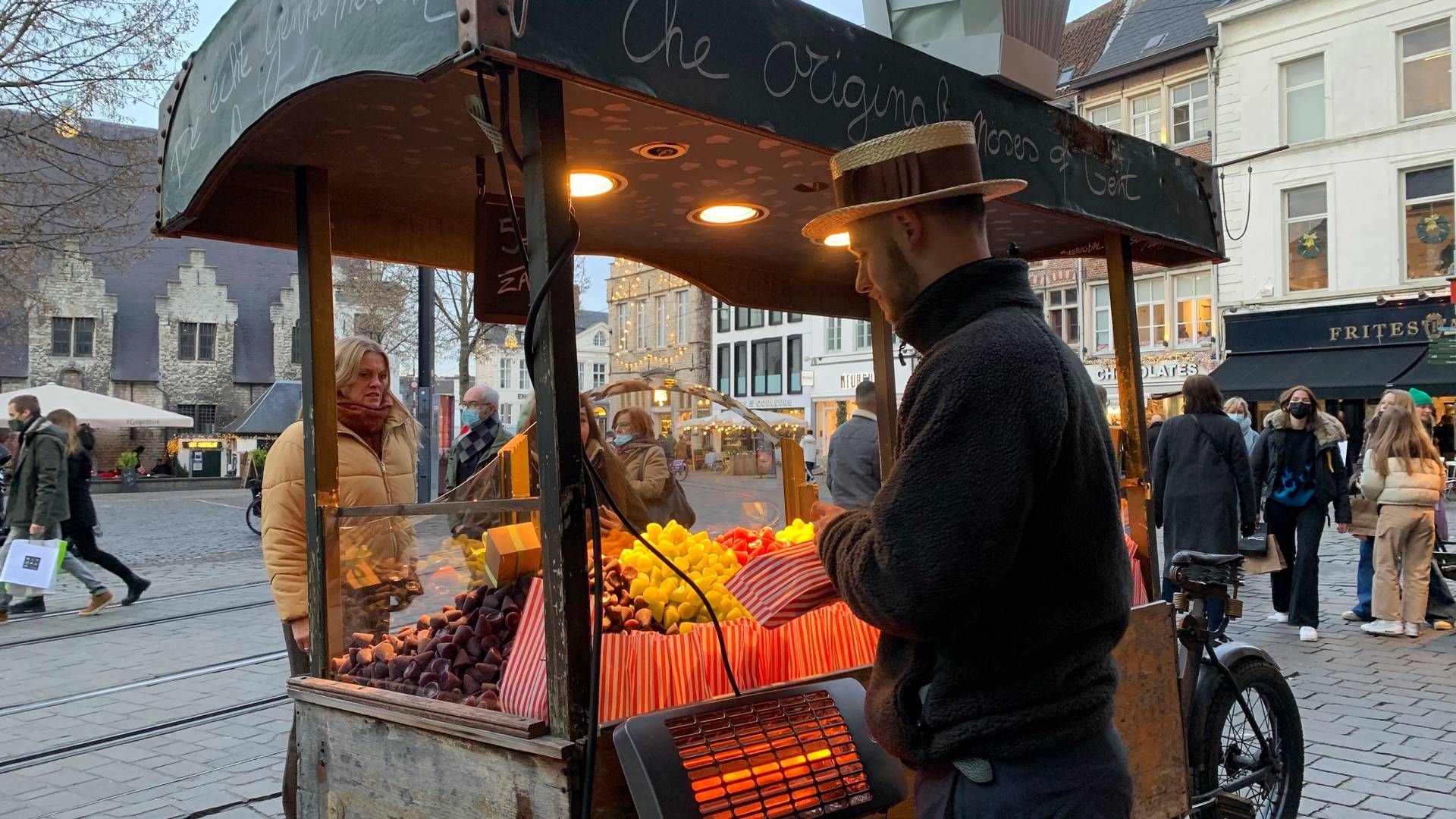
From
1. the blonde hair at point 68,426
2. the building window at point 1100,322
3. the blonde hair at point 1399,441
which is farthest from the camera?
the building window at point 1100,322

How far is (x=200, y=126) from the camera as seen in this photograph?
2613 millimetres

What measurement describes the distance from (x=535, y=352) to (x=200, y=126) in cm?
123

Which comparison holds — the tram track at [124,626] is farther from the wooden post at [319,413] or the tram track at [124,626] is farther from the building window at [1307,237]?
the building window at [1307,237]

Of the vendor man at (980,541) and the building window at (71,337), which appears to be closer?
Result: the vendor man at (980,541)

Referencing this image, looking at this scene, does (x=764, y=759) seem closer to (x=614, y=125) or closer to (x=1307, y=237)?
(x=614, y=125)

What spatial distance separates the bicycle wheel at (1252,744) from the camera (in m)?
3.82

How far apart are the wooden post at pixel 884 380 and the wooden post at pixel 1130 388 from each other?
3.58 ft

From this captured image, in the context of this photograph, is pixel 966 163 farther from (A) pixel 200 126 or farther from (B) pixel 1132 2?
(B) pixel 1132 2

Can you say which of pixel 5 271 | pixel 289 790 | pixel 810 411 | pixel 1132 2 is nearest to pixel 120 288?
pixel 810 411

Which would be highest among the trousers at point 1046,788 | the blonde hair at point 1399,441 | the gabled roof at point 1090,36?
the gabled roof at point 1090,36

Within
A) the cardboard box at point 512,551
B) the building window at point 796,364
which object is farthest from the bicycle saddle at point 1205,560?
the building window at point 796,364

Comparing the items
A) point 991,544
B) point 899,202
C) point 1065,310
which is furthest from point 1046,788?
point 1065,310

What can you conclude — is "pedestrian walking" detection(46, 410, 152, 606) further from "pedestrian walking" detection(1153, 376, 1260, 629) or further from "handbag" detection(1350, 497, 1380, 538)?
"handbag" detection(1350, 497, 1380, 538)

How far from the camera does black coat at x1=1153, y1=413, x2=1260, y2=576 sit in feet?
22.3
